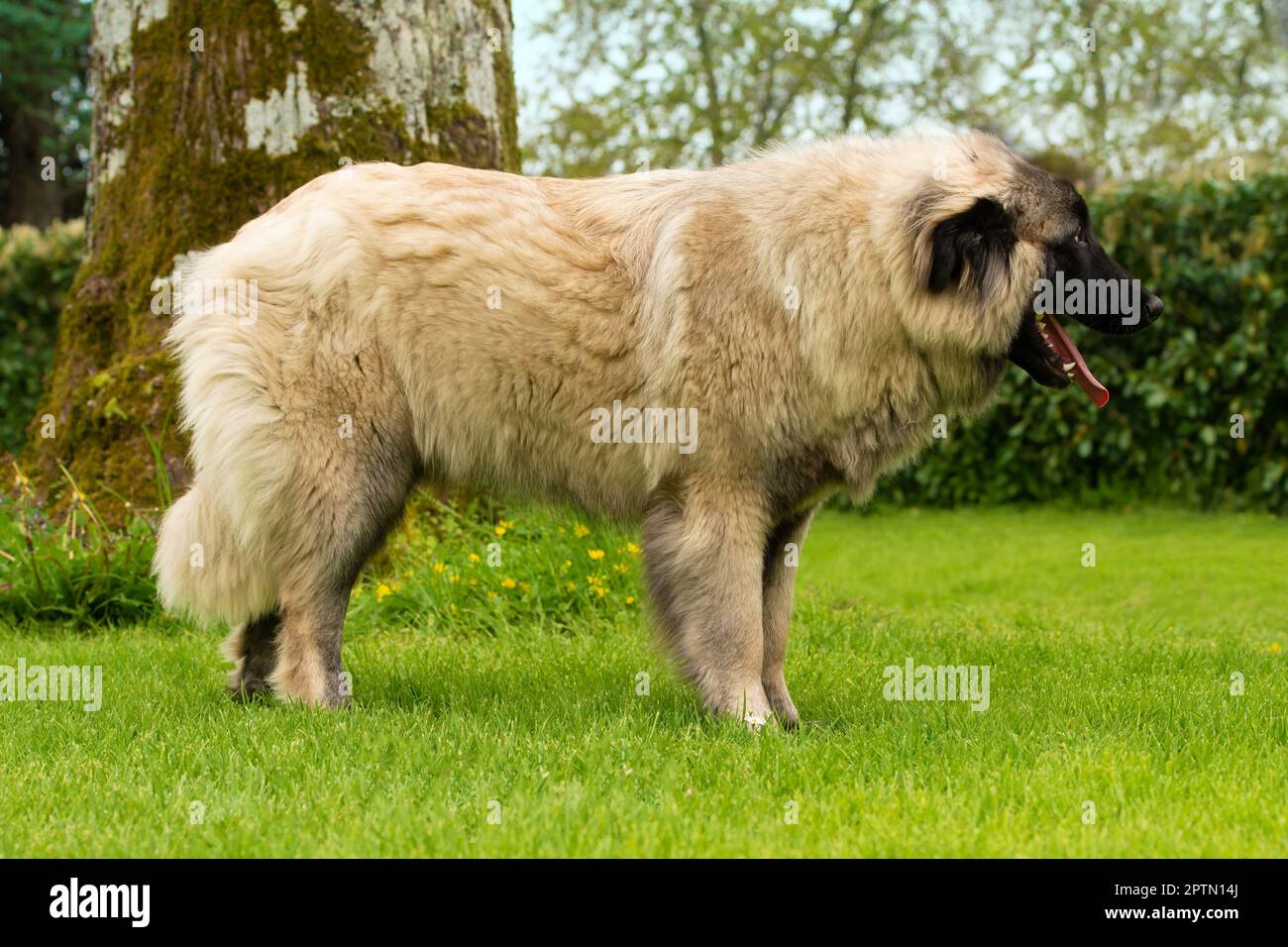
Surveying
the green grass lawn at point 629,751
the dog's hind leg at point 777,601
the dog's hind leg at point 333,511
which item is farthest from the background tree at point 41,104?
the dog's hind leg at point 777,601

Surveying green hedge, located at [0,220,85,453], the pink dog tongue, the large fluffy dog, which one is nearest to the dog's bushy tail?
the large fluffy dog

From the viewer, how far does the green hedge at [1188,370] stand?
984 centimetres

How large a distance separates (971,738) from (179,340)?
9.71 feet

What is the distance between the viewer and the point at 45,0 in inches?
716

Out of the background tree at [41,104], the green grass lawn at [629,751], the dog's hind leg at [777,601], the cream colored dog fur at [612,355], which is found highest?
the background tree at [41,104]

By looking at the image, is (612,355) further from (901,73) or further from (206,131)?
(901,73)

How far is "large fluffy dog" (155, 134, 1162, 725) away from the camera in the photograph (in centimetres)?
411

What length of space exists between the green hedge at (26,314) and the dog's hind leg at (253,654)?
915 cm

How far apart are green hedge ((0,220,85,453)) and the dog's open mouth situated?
1087 centimetres

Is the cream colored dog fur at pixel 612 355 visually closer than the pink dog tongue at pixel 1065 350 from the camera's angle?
Yes

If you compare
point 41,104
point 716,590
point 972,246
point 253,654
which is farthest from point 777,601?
point 41,104

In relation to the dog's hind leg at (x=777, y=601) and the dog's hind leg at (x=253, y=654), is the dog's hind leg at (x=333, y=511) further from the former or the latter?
the dog's hind leg at (x=777, y=601)

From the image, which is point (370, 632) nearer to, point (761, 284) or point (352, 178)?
point (352, 178)
